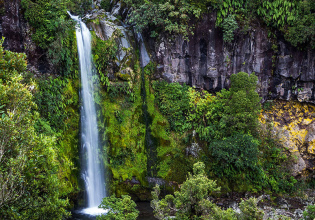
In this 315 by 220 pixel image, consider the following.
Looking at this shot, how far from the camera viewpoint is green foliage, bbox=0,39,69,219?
5016mm

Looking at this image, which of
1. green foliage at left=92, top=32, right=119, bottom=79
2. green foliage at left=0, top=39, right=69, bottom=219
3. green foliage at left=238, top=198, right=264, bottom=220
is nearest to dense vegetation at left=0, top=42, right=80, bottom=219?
green foliage at left=0, top=39, right=69, bottom=219

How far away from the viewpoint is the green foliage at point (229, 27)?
53.6 ft

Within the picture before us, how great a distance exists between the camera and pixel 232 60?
1747cm

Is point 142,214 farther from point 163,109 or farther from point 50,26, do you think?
point 50,26

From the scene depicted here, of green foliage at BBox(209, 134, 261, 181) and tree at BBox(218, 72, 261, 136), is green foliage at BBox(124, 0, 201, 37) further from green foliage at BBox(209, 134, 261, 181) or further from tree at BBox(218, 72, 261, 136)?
green foliage at BBox(209, 134, 261, 181)

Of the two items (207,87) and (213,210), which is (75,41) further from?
(213,210)

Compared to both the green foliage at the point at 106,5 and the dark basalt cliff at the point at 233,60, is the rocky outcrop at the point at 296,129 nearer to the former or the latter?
the dark basalt cliff at the point at 233,60

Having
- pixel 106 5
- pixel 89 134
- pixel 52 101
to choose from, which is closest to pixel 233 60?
pixel 106 5

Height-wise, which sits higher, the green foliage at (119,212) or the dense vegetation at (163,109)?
the dense vegetation at (163,109)

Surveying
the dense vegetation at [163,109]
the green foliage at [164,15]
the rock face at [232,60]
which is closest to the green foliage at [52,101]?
the dense vegetation at [163,109]

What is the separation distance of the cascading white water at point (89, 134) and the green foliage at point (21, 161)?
6.96m

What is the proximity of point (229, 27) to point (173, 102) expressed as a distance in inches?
264

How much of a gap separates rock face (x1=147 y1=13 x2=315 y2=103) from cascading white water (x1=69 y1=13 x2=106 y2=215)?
492 cm

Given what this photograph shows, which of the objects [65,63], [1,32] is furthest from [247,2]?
[1,32]
